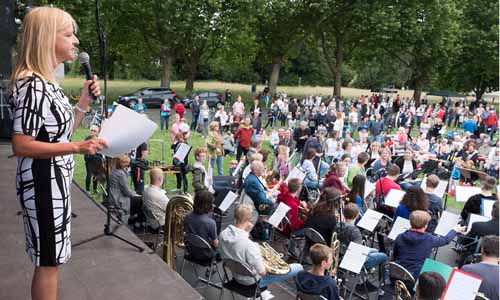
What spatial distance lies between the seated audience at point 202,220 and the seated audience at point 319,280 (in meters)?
1.39

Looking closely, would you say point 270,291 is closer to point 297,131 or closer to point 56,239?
point 56,239

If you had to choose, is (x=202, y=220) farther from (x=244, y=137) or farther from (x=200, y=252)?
(x=244, y=137)

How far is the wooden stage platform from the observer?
3.24 meters

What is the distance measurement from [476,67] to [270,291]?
38.3 meters

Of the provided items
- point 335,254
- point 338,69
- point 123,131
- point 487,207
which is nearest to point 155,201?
point 335,254

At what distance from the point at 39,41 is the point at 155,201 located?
13.5 ft

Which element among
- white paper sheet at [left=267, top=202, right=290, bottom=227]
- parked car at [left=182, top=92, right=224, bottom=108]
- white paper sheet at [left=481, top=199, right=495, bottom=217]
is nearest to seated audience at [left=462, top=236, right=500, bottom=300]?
white paper sheet at [left=267, top=202, right=290, bottom=227]

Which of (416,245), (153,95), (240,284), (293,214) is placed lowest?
(240,284)

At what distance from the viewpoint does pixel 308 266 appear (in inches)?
247

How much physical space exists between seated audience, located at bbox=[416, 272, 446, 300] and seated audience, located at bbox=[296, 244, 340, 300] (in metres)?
0.78

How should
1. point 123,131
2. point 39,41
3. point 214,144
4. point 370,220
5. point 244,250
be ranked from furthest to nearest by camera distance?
point 214,144 → point 370,220 → point 244,250 → point 123,131 → point 39,41

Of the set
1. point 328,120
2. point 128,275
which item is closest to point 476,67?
point 328,120

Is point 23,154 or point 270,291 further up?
point 23,154

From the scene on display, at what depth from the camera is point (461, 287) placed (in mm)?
3309
